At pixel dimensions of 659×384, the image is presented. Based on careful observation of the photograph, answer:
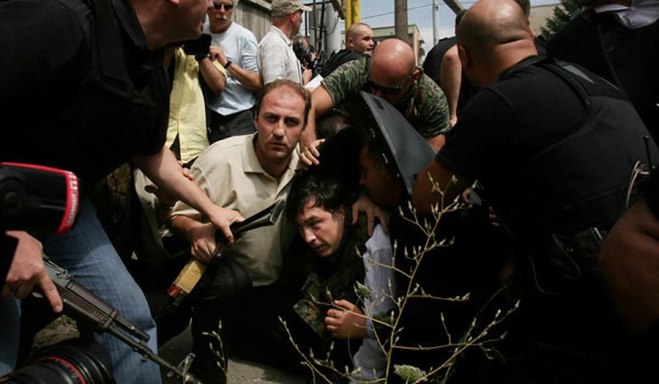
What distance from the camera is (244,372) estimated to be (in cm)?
323

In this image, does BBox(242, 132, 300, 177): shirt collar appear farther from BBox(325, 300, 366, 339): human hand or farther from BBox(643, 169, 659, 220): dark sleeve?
BBox(643, 169, 659, 220): dark sleeve

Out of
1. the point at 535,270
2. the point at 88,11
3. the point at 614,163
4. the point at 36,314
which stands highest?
the point at 88,11

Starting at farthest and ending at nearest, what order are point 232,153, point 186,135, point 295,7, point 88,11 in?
1. point 295,7
2. point 186,135
3. point 232,153
4. point 88,11

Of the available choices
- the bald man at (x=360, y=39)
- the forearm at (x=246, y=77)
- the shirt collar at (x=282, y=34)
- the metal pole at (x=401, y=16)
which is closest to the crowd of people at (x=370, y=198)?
the forearm at (x=246, y=77)

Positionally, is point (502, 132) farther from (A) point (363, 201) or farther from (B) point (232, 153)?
(B) point (232, 153)

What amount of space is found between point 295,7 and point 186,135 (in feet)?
5.49

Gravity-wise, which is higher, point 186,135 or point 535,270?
point 535,270

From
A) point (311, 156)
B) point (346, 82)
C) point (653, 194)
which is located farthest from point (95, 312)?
point (346, 82)

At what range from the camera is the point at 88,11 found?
1756 millimetres

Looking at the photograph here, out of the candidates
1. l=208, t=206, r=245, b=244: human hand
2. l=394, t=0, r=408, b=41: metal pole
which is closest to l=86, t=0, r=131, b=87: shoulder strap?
l=208, t=206, r=245, b=244: human hand

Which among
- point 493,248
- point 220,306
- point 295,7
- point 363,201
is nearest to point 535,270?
point 493,248

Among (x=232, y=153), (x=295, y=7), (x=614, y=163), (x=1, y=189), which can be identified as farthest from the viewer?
(x=295, y=7)

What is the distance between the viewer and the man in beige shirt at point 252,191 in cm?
295

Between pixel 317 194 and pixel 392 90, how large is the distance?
0.77 meters
